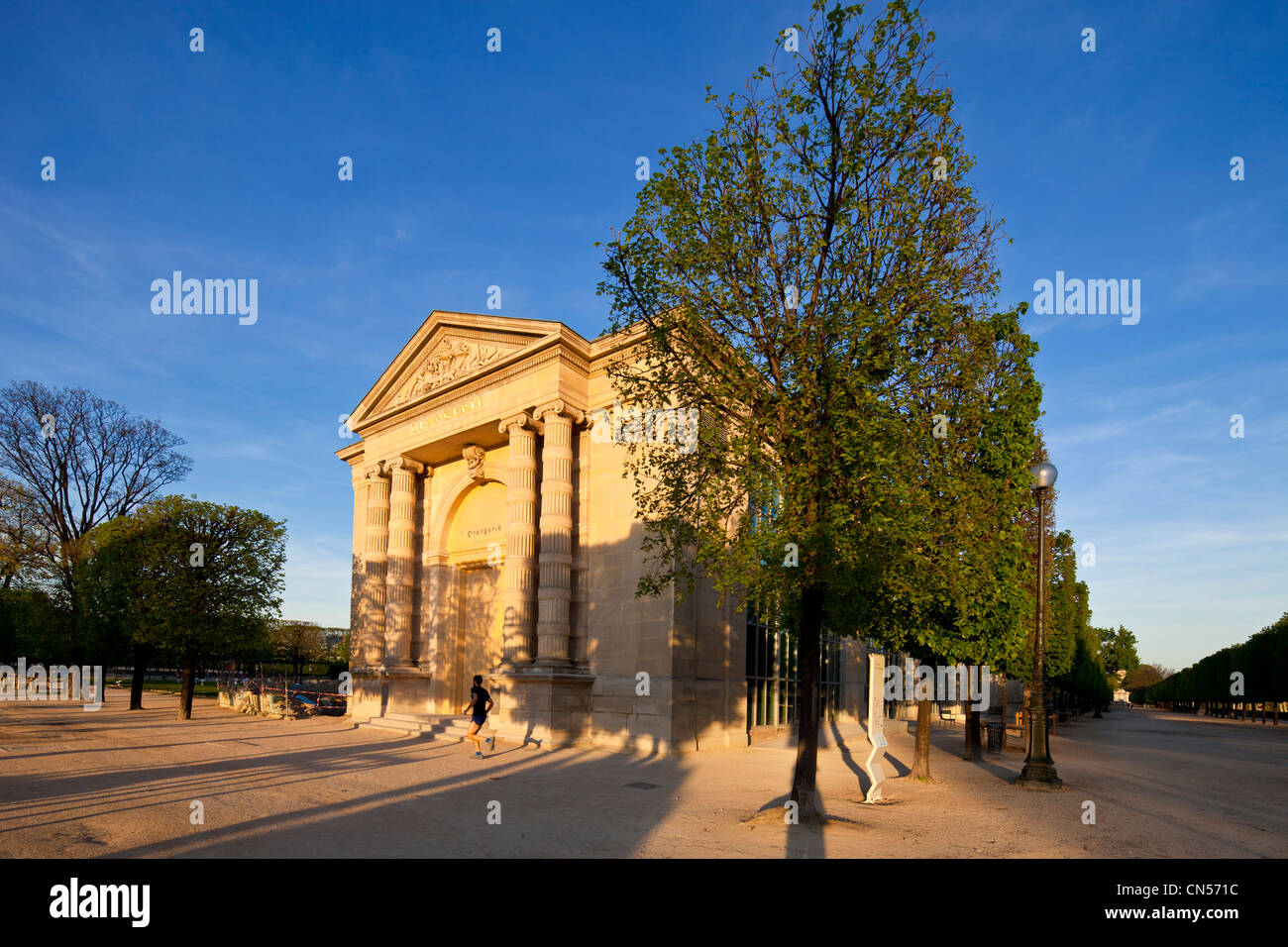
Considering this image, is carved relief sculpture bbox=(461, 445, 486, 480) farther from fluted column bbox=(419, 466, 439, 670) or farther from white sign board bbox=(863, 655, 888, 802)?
white sign board bbox=(863, 655, 888, 802)

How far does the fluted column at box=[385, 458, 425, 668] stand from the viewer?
95.3 ft

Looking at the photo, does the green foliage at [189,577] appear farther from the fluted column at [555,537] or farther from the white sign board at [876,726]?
the white sign board at [876,726]

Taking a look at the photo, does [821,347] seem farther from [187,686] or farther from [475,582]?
[187,686]

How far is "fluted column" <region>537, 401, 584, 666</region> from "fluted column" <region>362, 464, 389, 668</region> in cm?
958

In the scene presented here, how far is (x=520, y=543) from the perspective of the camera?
79.3 ft

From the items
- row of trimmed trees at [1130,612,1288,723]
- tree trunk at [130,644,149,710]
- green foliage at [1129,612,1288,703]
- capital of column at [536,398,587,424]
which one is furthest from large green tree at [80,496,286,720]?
green foliage at [1129,612,1288,703]

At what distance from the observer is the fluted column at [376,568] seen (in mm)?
29875

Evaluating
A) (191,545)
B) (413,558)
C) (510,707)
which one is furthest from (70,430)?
(510,707)

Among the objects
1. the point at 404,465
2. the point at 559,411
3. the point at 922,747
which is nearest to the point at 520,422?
the point at 559,411

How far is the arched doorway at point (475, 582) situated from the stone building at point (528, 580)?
70mm

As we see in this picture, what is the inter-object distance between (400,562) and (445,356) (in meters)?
8.11
